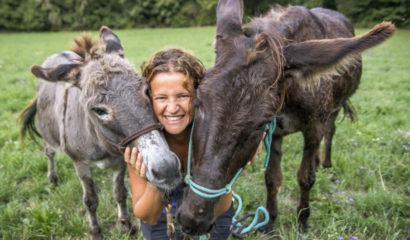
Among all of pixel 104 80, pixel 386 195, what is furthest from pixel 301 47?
pixel 386 195

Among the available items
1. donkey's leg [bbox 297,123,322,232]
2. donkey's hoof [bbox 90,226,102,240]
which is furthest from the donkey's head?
donkey's leg [bbox 297,123,322,232]

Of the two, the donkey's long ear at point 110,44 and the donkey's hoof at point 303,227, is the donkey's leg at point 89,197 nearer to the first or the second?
the donkey's long ear at point 110,44

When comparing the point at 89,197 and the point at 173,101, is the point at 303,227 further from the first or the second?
the point at 89,197

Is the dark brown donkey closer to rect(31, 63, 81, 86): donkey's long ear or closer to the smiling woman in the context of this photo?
the smiling woman

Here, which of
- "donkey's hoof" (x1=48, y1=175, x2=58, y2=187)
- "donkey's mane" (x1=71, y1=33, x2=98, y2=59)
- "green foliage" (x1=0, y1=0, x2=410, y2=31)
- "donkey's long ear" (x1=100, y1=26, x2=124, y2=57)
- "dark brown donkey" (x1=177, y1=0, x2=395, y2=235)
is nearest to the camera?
"dark brown donkey" (x1=177, y1=0, x2=395, y2=235)

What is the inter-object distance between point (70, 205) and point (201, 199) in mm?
2326

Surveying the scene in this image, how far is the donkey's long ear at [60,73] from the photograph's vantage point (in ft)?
7.97

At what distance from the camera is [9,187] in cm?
346

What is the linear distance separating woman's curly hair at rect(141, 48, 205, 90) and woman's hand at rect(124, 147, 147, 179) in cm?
53

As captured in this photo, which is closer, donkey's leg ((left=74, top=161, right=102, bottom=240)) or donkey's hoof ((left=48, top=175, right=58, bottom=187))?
donkey's leg ((left=74, top=161, right=102, bottom=240))

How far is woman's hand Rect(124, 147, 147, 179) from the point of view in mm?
1895

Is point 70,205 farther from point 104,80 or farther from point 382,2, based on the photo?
point 382,2

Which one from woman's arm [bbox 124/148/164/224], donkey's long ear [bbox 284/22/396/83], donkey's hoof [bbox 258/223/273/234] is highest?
donkey's long ear [bbox 284/22/396/83]

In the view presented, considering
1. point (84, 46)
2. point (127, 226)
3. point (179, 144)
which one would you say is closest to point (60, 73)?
point (84, 46)
